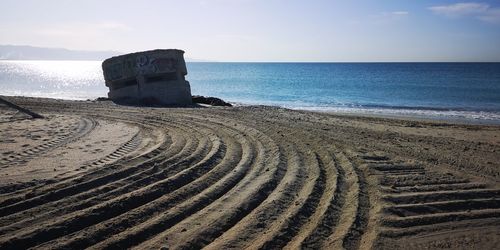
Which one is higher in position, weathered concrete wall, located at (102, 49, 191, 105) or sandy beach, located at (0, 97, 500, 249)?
weathered concrete wall, located at (102, 49, 191, 105)

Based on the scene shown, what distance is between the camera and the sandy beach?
4.11m

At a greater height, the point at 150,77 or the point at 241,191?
the point at 150,77

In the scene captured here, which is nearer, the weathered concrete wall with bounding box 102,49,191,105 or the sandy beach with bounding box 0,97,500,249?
the sandy beach with bounding box 0,97,500,249

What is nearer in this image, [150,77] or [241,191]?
[241,191]

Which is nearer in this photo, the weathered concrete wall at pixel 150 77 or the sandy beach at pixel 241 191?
the sandy beach at pixel 241 191

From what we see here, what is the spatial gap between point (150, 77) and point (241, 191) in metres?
14.2

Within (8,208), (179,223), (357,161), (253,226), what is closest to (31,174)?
(8,208)

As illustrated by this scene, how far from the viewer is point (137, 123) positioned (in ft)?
35.9

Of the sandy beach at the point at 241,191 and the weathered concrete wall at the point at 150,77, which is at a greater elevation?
the weathered concrete wall at the point at 150,77

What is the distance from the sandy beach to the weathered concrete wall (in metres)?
8.91

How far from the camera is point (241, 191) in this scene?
5.39 metres

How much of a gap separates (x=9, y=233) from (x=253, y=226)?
2.46 metres

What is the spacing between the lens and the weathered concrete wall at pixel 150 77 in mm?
17938

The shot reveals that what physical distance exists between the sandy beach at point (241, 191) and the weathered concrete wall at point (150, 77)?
351 inches
